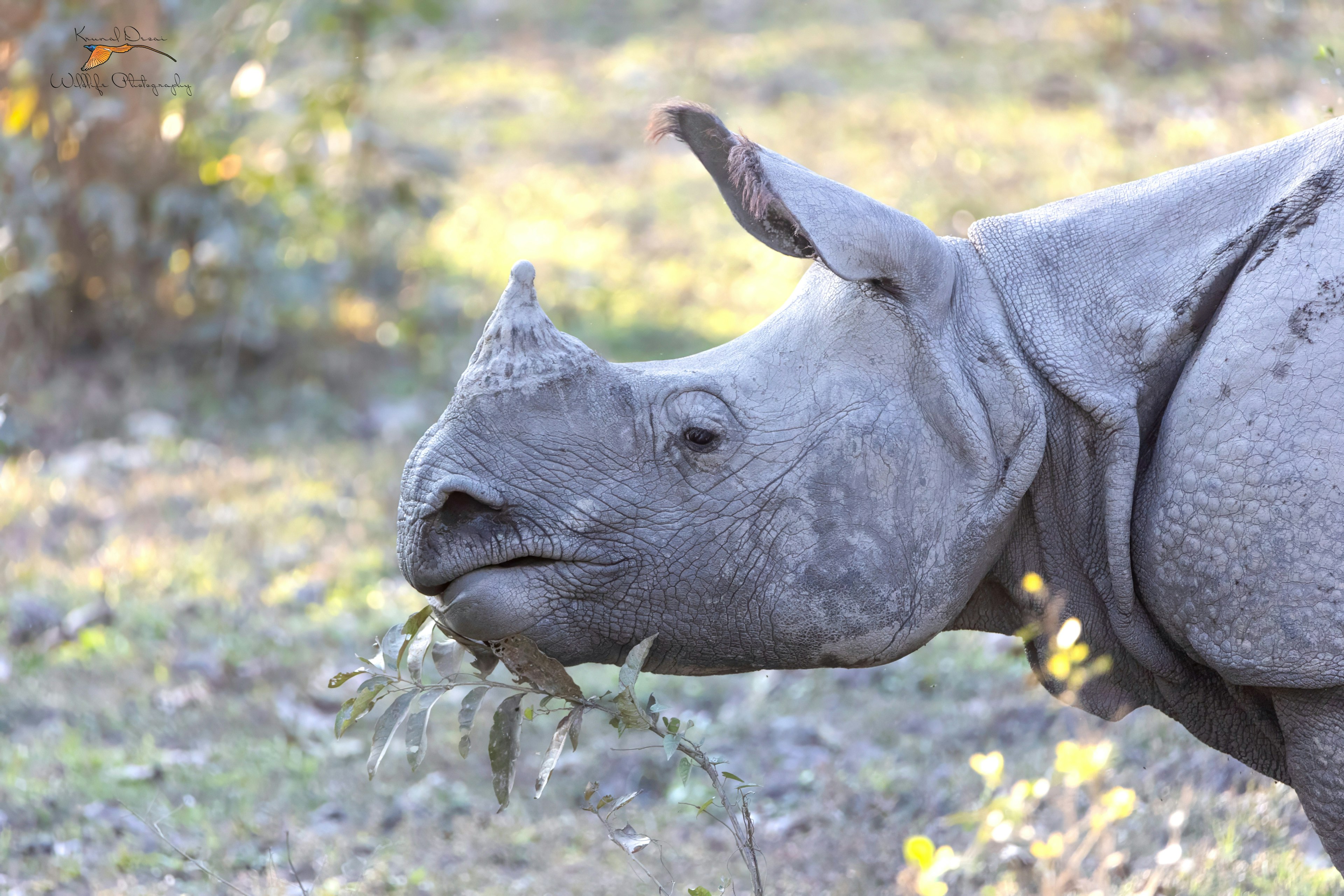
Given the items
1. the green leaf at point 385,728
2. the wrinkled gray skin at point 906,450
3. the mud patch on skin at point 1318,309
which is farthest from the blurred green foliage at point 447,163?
the mud patch on skin at point 1318,309

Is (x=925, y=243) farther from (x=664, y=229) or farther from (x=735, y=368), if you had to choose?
(x=664, y=229)

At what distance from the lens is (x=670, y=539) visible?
9.48 feet

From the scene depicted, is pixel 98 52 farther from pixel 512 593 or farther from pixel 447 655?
pixel 512 593

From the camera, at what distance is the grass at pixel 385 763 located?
4.20 m

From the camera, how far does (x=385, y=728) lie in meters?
3.04

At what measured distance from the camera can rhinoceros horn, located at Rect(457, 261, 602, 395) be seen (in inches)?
111

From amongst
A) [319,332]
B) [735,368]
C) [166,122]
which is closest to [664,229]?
[319,332]

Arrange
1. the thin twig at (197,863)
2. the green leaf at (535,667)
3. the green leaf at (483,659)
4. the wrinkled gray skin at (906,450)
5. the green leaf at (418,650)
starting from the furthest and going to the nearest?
the thin twig at (197,863)
the green leaf at (418,650)
the green leaf at (483,659)
the green leaf at (535,667)
the wrinkled gray skin at (906,450)

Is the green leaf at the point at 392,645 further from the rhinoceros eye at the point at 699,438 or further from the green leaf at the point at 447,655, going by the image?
the rhinoceros eye at the point at 699,438

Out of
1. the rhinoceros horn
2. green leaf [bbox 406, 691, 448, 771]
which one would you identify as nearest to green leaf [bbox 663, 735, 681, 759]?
green leaf [bbox 406, 691, 448, 771]

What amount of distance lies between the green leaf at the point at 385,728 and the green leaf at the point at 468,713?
115 millimetres

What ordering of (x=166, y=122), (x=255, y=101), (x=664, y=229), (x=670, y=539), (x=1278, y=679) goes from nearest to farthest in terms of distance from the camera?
(x=1278, y=679), (x=670, y=539), (x=166, y=122), (x=255, y=101), (x=664, y=229)

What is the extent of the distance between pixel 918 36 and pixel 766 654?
11.7m

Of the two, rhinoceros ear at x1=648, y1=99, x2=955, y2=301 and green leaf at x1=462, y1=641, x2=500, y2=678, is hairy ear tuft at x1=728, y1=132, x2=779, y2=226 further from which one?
green leaf at x1=462, y1=641, x2=500, y2=678
